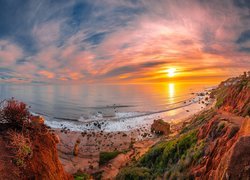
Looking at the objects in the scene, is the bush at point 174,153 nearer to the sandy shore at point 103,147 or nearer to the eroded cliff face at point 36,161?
the eroded cliff face at point 36,161

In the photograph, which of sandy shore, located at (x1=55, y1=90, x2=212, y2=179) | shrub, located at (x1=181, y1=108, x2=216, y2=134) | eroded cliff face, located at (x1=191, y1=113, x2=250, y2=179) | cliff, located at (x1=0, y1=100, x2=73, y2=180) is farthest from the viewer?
sandy shore, located at (x1=55, y1=90, x2=212, y2=179)

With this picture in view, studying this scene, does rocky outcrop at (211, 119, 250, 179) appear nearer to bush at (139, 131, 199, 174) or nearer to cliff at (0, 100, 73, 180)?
bush at (139, 131, 199, 174)

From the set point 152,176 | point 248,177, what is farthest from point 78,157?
point 248,177

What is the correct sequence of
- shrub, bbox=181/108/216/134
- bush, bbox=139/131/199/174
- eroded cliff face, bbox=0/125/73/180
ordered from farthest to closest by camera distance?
shrub, bbox=181/108/216/134 → bush, bbox=139/131/199/174 → eroded cliff face, bbox=0/125/73/180

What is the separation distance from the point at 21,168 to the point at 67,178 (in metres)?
4.00

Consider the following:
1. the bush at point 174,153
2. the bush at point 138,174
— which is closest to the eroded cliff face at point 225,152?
the bush at point 174,153

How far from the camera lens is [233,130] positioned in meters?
7.79

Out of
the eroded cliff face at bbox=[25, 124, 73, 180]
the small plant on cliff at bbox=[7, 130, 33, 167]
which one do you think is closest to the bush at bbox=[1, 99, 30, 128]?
the small plant on cliff at bbox=[7, 130, 33, 167]

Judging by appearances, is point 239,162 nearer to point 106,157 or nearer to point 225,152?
point 225,152

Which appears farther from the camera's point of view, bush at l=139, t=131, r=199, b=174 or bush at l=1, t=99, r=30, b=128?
bush at l=139, t=131, r=199, b=174

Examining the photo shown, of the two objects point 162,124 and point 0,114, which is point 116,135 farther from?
point 0,114

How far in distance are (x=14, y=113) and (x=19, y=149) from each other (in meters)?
1.65

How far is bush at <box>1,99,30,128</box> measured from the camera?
7133 mm

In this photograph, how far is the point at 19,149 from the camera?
6.14 meters
